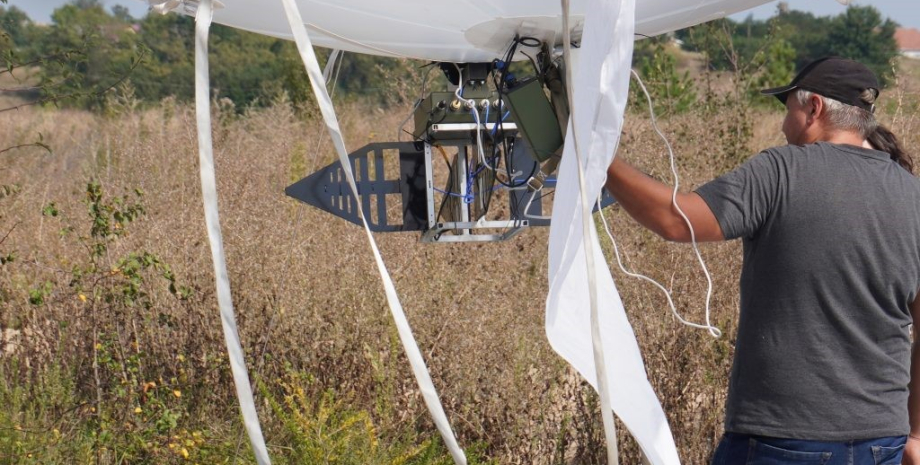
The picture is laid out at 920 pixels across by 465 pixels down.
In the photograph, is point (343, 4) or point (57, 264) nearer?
point (343, 4)

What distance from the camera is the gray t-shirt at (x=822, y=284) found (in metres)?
1.99

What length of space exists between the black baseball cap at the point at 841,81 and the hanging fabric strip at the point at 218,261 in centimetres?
126

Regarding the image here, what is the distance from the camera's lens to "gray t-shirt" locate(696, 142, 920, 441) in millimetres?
1988

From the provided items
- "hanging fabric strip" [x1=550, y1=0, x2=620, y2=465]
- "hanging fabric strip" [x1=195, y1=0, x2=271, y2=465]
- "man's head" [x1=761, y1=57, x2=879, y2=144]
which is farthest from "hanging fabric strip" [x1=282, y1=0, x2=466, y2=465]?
"man's head" [x1=761, y1=57, x2=879, y2=144]

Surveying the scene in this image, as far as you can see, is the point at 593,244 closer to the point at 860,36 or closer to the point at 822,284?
the point at 822,284

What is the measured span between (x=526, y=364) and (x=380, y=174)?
135 cm

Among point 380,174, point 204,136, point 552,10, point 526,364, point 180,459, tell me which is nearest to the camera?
point 204,136

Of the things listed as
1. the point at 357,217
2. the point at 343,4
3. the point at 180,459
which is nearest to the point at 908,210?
the point at 343,4

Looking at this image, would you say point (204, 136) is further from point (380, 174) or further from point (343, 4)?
point (380, 174)

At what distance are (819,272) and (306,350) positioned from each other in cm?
245

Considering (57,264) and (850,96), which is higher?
(850,96)

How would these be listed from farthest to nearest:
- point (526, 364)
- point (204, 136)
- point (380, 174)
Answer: point (526, 364), point (380, 174), point (204, 136)

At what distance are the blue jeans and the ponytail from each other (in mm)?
638

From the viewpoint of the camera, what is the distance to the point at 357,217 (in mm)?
2996
